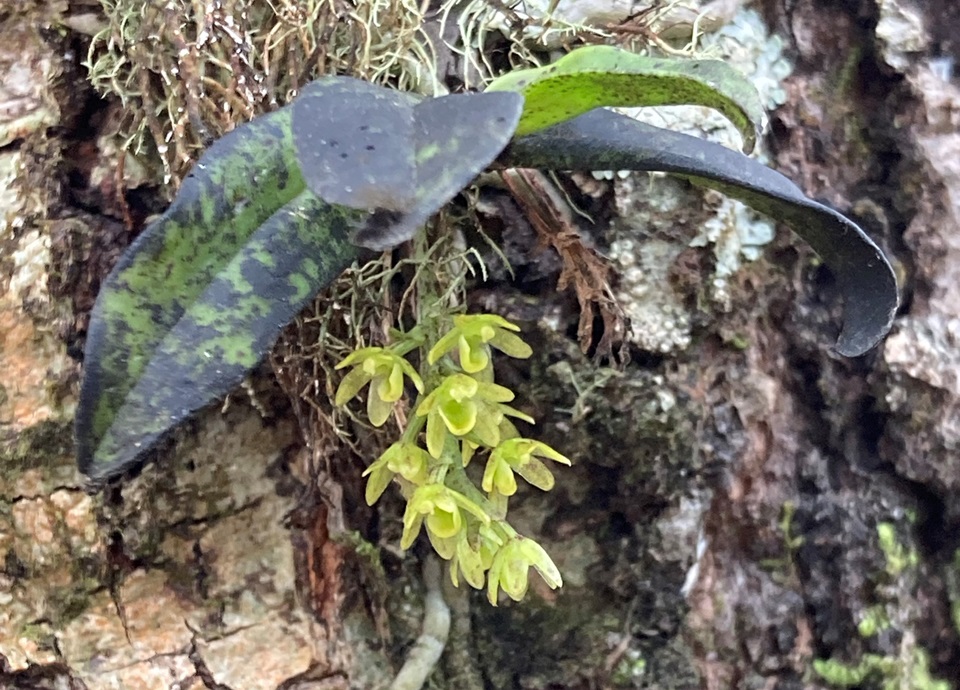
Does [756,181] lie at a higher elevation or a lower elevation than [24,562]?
higher

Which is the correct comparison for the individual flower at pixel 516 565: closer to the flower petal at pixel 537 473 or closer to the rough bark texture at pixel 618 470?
the flower petal at pixel 537 473

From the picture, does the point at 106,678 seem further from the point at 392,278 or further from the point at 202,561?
the point at 392,278

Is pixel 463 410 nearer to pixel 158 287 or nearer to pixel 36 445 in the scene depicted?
pixel 158 287

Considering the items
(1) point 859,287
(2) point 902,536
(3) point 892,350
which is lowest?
(2) point 902,536

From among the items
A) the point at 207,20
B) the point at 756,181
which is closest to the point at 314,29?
the point at 207,20

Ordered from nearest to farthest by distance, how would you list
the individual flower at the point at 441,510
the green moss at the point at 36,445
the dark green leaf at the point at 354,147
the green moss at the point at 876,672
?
the dark green leaf at the point at 354,147 → the individual flower at the point at 441,510 → the green moss at the point at 36,445 → the green moss at the point at 876,672

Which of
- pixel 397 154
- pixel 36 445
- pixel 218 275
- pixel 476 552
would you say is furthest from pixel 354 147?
pixel 36 445

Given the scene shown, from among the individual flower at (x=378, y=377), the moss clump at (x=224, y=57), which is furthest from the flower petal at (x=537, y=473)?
the moss clump at (x=224, y=57)
